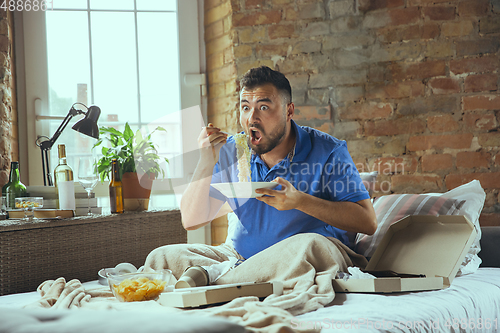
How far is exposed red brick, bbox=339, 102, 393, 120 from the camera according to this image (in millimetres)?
→ 2342

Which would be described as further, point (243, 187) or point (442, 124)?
point (442, 124)

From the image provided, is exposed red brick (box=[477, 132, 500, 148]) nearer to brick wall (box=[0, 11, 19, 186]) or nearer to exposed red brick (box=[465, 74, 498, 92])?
exposed red brick (box=[465, 74, 498, 92])

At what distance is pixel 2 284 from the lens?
148cm

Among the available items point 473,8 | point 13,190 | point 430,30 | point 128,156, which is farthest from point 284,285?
point 473,8

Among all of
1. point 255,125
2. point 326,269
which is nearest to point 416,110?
point 255,125

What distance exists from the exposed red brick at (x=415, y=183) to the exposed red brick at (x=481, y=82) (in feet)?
1.64

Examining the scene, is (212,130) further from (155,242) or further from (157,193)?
(157,193)

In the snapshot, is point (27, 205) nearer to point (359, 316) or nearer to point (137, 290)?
point (137, 290)

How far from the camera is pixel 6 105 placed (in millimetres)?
2393

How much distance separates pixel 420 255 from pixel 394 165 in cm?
102

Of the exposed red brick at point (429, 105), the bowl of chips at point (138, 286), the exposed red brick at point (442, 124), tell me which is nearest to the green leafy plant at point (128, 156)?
the bowl of chips at point (138, 286)

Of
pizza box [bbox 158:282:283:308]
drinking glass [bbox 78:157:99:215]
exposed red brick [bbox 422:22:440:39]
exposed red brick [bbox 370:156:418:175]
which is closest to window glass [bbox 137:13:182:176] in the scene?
drinking glass [bbox 78:157:99:215]

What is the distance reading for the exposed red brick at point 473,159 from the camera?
7.28 ft

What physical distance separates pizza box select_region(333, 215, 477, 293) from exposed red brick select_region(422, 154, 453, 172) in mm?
872
